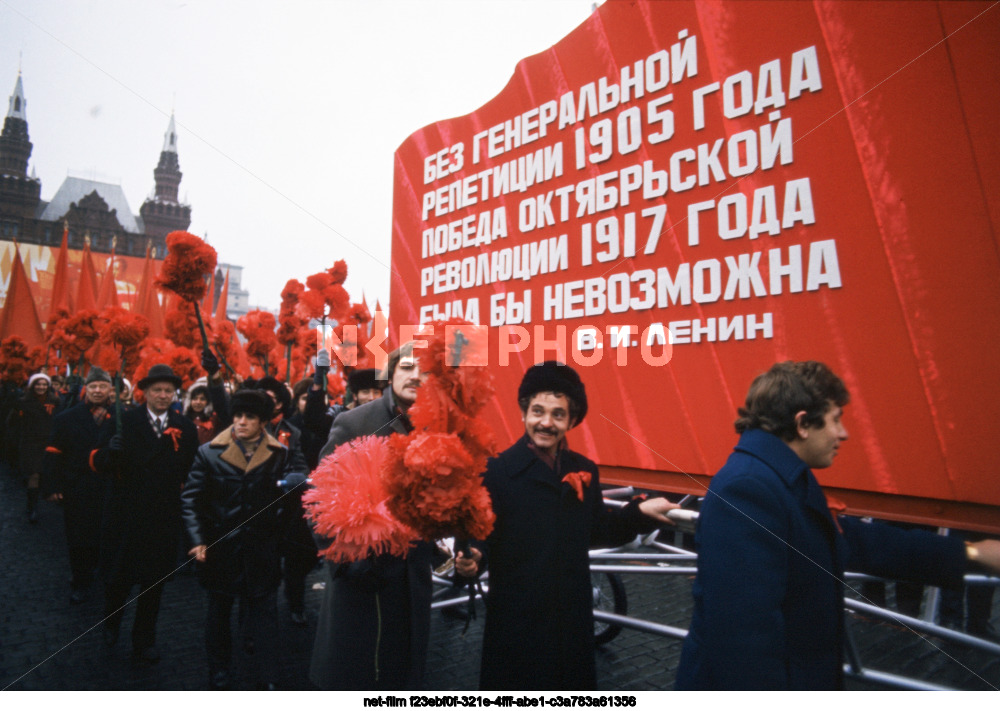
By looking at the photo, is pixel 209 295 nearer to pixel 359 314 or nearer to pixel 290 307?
pixel 290 307

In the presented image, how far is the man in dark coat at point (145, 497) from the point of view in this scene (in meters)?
3.70

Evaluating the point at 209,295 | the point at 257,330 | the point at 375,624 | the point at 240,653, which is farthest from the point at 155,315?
the point at 375,624

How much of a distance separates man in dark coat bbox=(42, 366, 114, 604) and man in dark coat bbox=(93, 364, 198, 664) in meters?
0.63

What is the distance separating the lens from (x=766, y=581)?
1.31 meters

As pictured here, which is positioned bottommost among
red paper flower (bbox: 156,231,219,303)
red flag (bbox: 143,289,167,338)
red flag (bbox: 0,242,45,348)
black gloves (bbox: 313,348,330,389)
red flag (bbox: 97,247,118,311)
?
black gloves (bbox: 313,348,330,389)

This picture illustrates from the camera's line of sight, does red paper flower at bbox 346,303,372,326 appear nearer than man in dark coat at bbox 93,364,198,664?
No

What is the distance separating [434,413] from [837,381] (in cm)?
112

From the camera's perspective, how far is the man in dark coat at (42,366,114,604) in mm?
4695

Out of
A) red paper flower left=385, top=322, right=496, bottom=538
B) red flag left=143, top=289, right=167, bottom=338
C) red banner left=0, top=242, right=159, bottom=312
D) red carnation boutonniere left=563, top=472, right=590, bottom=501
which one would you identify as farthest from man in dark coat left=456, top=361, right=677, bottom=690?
red flag left=143, top=289, right=167, bottom=338

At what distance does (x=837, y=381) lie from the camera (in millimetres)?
1610

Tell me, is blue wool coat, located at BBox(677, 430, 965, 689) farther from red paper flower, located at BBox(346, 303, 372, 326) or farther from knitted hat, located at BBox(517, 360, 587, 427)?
red paper flower, located at BBox(346, 303, 372, 326)

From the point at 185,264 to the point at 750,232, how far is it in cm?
331

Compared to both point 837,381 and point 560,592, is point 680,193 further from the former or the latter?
point 560,592
